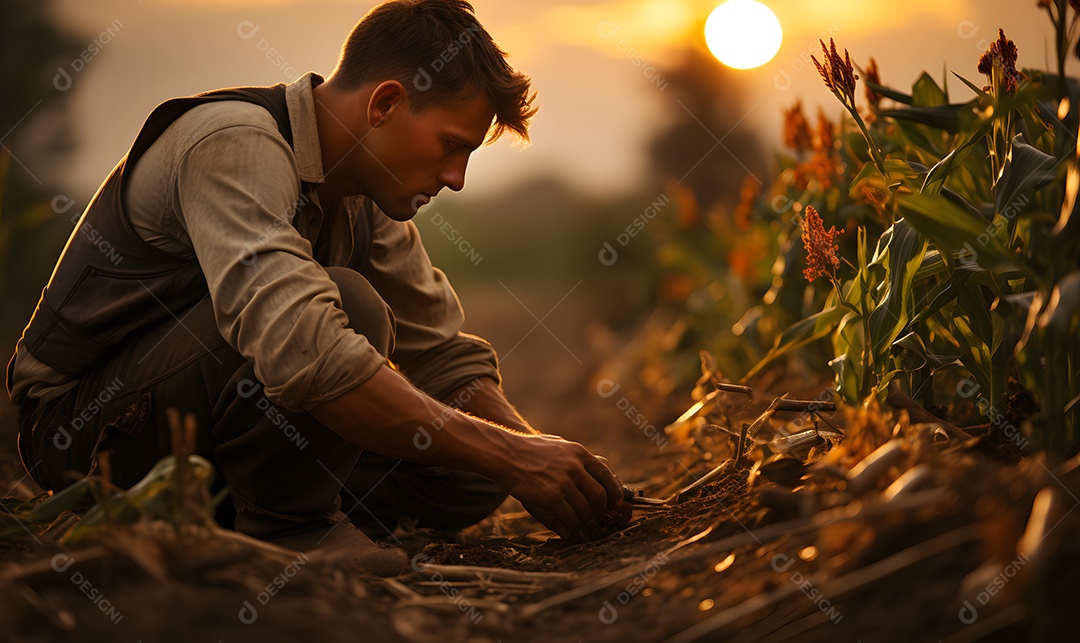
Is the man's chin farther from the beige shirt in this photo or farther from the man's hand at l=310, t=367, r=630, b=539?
the man's hand at l=310, t=367, r=630, b=539

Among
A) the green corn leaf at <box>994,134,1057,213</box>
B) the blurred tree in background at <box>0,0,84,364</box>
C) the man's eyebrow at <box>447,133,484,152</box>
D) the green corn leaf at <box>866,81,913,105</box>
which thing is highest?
the blurred tree in background at <box>0,0,84,364</box>

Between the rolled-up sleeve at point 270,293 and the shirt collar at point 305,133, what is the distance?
26 centimetres

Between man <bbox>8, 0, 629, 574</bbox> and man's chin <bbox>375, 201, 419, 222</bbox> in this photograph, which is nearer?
man <bbox>8, 0, 629, 574</bbox>

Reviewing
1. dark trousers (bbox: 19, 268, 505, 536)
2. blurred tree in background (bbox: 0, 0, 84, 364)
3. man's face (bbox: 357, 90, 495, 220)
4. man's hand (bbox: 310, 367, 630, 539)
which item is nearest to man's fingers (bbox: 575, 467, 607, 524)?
man's hand (bbox: 310, 367, 630, 539)

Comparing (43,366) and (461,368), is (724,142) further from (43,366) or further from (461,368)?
(43,366)

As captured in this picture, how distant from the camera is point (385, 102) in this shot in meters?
1.82

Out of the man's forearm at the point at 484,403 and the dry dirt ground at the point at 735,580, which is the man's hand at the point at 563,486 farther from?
the man's forearm at the point at 484,403

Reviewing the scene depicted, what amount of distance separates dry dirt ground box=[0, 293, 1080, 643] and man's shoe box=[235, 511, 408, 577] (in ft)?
0.26

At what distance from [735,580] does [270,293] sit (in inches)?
32.3

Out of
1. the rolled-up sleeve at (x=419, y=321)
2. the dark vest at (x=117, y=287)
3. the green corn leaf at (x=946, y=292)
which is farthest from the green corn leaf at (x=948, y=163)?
the dark vest at (x=117, y=287)

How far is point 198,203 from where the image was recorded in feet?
4.93

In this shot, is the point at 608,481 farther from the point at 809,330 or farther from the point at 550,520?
the point at 809,330

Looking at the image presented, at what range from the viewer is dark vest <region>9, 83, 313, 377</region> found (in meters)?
1.68

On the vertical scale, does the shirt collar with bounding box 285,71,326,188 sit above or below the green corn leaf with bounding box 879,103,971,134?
above
